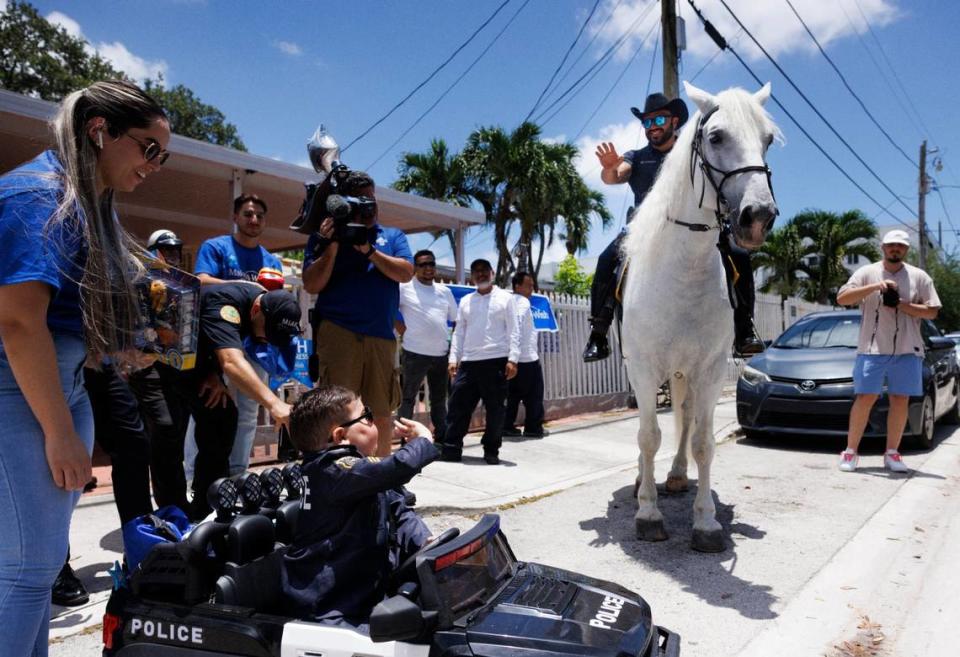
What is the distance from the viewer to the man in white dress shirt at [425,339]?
22.6 feet

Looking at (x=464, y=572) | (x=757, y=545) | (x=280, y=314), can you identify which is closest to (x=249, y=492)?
(x=464, y=572)

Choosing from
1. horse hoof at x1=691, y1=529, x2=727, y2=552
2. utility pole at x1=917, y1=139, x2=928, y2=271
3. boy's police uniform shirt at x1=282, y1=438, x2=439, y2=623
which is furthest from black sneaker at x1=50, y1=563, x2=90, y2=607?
utility pole at x1=917, y1=139, x2=928, y2=271

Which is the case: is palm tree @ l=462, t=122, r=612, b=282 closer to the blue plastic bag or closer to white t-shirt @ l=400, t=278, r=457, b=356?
white t-shirt @ l=400, t=278, r=457, b=356

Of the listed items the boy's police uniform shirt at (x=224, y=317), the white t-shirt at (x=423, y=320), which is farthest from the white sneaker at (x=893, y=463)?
the boy's police uniform shirt at (x=224, y=317)

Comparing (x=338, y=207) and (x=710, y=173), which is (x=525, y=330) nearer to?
(x=710, y=173)

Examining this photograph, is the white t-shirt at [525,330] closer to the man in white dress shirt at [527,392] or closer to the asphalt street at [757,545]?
the man in white dress shirt at [527,392]

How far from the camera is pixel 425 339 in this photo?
6.88m

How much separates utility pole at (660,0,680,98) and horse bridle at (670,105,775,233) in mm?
8056

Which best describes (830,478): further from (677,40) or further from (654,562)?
(677,40)

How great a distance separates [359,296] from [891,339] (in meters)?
5.47

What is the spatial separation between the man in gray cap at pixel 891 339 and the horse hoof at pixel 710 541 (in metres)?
3.12

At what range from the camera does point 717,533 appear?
4.09 meters

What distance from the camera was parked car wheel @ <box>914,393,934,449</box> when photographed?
7.58m

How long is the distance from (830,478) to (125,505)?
580 cm
